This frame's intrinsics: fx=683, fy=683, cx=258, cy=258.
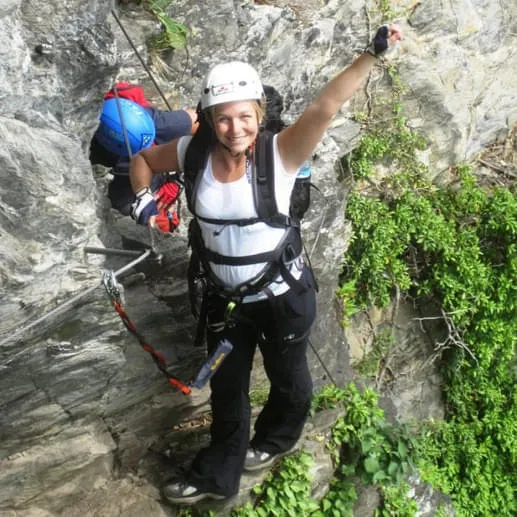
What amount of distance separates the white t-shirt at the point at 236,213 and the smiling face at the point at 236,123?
0.18 m

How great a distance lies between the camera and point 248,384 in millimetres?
4660

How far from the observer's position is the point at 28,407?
4.40m

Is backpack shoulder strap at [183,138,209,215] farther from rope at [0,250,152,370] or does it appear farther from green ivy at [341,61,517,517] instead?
green ivy at [341,61,517,517]

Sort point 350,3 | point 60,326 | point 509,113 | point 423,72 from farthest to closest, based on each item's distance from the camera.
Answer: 1. point 509,113
2. point 423,72
3. point 350,3
4. point 60,326

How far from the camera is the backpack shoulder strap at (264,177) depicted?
3.60 meters

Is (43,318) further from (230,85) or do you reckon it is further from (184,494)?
(184,494)

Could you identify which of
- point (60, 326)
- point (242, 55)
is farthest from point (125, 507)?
point (242, 55)

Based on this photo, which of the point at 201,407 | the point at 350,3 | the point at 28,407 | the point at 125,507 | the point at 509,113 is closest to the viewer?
the point at 28,407

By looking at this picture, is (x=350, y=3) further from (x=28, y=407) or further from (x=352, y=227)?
(x=28, y=407)

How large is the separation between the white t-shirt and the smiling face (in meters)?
0.18

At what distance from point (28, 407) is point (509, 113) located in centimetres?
709

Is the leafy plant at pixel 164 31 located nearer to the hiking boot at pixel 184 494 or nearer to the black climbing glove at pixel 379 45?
the black climbing glove at pixel 379 45

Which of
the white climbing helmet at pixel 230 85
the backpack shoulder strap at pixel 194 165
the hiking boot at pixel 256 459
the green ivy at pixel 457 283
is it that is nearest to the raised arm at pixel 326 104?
the white climbing helmet at pixel 230 85

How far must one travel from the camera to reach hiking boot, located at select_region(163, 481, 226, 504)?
16.1 feet
